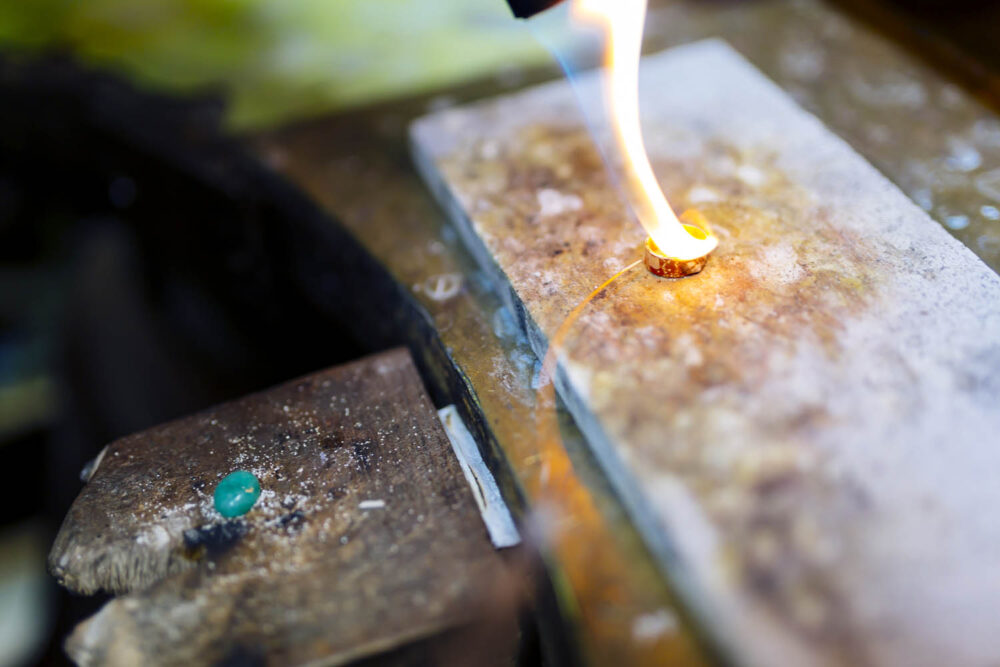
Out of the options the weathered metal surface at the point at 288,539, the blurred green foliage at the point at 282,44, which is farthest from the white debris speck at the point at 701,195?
the blurred green foliage at the point at 282,44

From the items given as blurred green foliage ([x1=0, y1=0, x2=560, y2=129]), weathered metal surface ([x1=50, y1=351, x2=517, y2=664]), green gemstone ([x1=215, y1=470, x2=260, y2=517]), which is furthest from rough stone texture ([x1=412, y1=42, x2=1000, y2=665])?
blurred green foliage ([x1=0, y1=0, x2=560, y2=129])

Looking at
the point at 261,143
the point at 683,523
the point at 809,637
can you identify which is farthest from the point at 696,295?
the point at 261,143

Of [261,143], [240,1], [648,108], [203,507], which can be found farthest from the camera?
[240,1]

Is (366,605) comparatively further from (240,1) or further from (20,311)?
(20,311)

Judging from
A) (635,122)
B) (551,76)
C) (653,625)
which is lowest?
(653,625)

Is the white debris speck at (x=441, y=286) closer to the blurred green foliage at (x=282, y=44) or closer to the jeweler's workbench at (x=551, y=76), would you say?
the jeweler's workbench at (x=551, y=76)

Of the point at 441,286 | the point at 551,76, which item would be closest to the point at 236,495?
the point at 441,286

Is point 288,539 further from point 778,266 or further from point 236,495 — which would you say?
point 778,266
